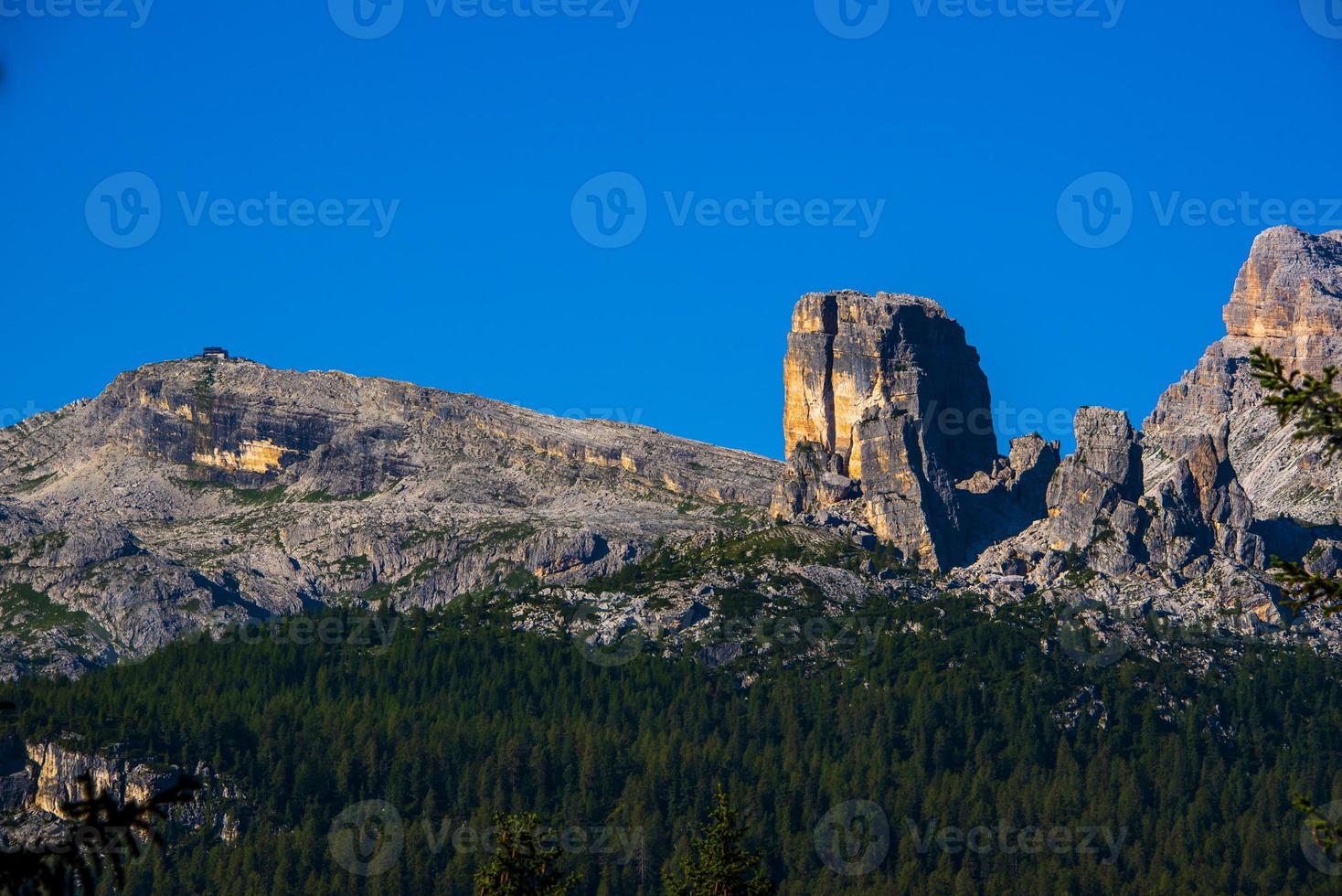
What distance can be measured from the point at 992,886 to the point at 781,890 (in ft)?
49.8

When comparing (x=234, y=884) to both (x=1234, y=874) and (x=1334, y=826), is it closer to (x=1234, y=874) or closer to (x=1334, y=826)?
(x=1234, y=874)

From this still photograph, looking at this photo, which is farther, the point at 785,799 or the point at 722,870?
the point at 785,799

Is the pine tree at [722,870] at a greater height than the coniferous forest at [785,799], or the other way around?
the coniferous forest at [785,799]

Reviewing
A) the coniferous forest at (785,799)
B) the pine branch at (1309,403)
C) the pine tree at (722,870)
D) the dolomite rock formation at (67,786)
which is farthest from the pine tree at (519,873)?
the dolomite rock formation at (67,786)

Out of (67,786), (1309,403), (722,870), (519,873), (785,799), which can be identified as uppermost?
(67,786)

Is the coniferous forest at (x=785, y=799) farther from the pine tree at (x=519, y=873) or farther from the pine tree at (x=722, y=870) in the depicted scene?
the pine tree at (x=519, y=873)

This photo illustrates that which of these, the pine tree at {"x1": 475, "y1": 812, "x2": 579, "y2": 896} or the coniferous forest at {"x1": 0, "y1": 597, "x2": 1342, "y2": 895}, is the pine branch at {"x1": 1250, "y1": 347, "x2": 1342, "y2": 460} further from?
the coniferous forest at {"x1": 0, "y1": 597, "x2": 1342, "y2": 895}

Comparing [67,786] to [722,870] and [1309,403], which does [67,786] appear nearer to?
[722,870]

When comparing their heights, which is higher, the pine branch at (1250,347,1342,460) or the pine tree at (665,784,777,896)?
the pine branch at (1250,347,1342,460)

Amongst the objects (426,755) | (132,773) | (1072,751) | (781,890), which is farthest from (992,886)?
(132,773)

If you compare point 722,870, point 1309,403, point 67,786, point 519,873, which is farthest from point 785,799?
point 1309,403

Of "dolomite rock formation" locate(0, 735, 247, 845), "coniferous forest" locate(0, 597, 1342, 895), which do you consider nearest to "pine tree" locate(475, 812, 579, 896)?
"coniferous forest" locate(0, 597, 1342, 895)

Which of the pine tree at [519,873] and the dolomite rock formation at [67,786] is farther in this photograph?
the dolomite rock formation at [67,786]

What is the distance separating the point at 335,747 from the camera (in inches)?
7682
